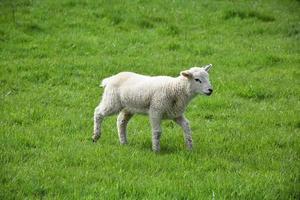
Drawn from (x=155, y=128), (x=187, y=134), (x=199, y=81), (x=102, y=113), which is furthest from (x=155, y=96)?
(x=102, y=113)

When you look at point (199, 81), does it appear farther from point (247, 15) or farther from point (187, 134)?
point (247, 15)

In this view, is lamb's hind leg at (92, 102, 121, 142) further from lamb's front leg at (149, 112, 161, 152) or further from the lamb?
lamb's front leg at (149, 112, 161, 152)

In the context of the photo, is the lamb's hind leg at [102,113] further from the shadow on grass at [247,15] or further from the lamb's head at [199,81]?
the shadow on grass at [247,15]

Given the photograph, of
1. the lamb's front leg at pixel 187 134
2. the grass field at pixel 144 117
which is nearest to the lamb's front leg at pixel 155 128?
the grass field at pixel 144 117

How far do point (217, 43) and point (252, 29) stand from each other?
90.5 inches

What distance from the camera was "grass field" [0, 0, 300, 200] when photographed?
8.46 m

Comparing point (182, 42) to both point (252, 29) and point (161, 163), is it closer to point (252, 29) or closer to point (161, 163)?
point (252, 29)

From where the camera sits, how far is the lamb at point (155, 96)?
9945 mm

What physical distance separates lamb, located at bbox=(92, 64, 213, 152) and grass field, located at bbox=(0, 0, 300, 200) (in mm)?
514

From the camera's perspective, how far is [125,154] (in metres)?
9.66

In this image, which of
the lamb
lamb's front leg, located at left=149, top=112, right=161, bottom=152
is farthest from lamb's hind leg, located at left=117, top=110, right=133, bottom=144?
lamb's front leg, located at left=149, top=112, right=161, bottom=152

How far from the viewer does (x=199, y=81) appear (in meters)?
9.88

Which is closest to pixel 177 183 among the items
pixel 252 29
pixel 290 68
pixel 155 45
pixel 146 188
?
pixel 146 188

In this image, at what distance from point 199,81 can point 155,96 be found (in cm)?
78
